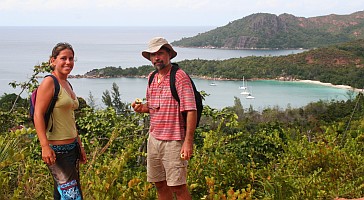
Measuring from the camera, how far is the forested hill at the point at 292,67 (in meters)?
67.1

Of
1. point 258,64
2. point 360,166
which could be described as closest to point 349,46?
point 258,64

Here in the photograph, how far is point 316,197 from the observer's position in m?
2.64

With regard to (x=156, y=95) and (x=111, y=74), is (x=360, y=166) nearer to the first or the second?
(x=156, y=95)

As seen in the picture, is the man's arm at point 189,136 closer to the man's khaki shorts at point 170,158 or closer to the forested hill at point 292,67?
the man's khaki shorts at point 170,158

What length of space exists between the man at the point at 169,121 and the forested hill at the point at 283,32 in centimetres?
11998

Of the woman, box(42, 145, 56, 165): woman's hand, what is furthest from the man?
box(42, 145, 56, 165): woman's hand

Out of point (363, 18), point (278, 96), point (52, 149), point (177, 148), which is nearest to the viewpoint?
point (52, 149)

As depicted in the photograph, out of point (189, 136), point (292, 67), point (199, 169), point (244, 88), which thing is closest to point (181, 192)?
point (189, 136)

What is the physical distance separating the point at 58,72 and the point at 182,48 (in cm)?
13096

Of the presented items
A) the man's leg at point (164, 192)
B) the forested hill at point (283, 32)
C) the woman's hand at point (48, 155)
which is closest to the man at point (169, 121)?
the man's leg at point (164, 192)

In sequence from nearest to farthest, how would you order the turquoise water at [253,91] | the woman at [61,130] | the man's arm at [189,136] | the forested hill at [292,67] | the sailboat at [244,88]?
the woman at [61,130]
the man's arm at [189,136]
the turquoise water at [253,91]
the sailboat at [244,88]
the forested hill at [292,67]

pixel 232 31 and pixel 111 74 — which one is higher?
pixel 232 31

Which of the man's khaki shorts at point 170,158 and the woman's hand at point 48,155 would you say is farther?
the man's khaki shorts at point 170,158

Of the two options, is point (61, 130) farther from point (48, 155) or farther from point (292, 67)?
point (292, 67)
